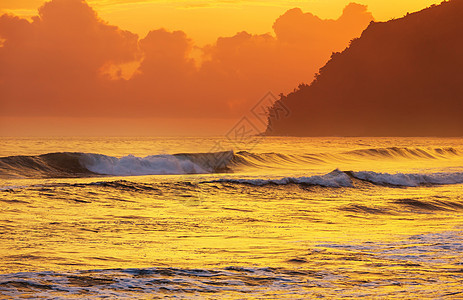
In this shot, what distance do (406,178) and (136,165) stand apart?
49.1 feet

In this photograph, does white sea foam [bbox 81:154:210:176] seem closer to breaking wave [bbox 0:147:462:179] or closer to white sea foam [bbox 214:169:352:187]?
breaking wave [bbox 0:147:462:179]

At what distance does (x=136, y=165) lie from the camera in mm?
35688

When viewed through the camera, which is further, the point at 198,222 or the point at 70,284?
the point at 198,222

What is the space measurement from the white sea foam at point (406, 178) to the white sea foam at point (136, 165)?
11.2m

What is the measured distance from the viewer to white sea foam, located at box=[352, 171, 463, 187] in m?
29.8

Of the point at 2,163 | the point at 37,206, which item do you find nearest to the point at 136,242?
the point at 37,206

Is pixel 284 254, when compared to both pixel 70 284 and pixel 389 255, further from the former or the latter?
pixel 70 284

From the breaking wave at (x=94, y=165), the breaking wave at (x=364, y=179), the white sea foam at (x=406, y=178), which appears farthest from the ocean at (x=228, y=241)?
the breaking wave at (x=94, y=165)

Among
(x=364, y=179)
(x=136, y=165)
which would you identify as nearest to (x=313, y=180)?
(x=364, y=179)

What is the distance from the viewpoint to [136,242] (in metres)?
11.8

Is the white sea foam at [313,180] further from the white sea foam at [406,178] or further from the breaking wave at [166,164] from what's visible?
the white sea foam at [406,178]

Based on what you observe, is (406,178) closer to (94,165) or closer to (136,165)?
(136,165)

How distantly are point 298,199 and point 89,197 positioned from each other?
710cm

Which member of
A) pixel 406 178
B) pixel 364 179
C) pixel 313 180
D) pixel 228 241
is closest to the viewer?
pixel 228 241
